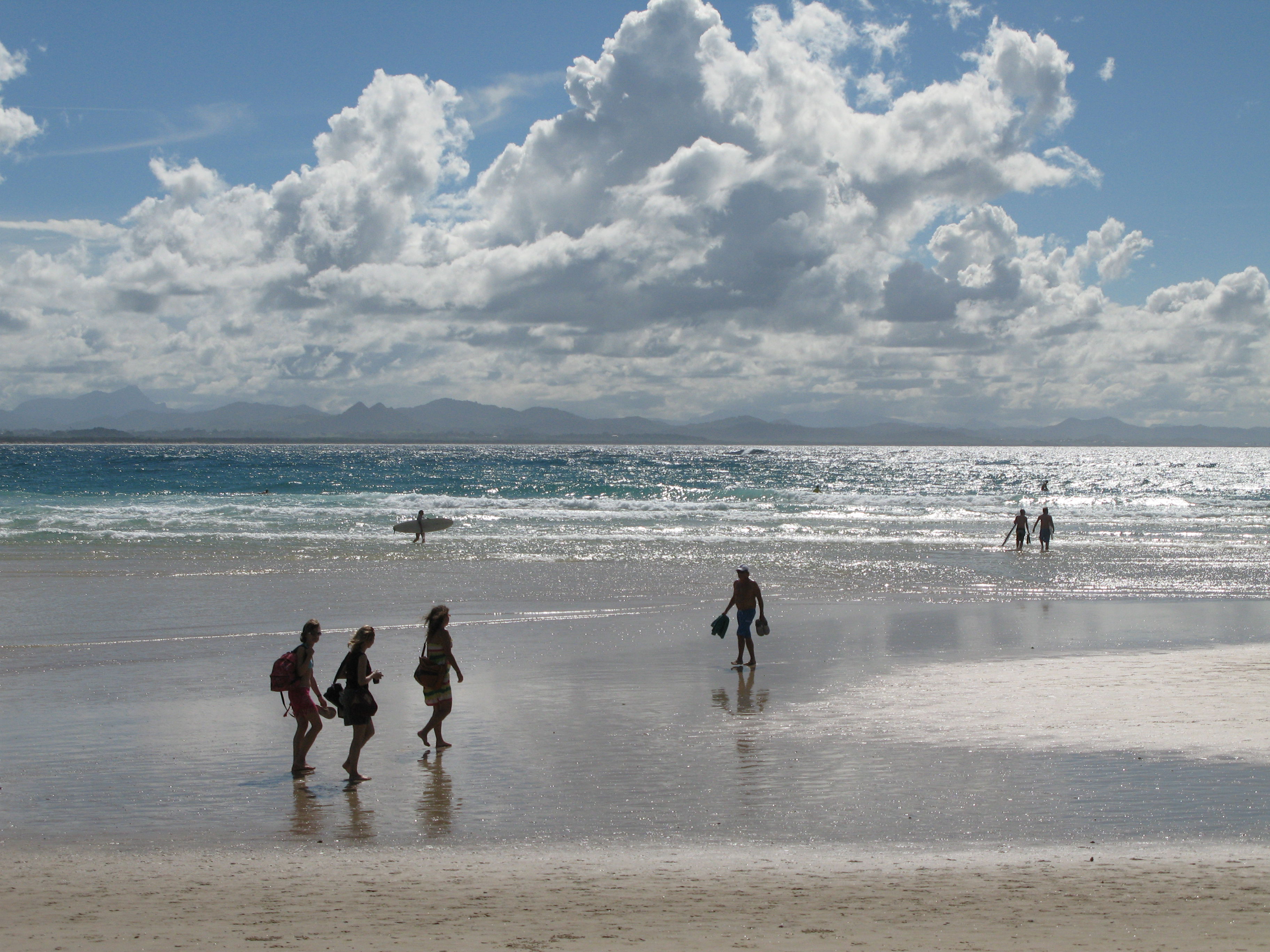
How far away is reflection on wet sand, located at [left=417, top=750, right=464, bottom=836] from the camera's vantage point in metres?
7.14

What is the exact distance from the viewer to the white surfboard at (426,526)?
3497 cm

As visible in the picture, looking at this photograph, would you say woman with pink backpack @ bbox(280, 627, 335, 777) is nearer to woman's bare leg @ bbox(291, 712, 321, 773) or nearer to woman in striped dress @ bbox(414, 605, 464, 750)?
woman's bare leg @ bbox(291, 712, 321, 773)

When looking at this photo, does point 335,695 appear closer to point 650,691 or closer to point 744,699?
point 650,691

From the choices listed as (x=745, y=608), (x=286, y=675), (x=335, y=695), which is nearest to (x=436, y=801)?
(x=335, y=695)

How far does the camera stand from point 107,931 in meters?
5.31

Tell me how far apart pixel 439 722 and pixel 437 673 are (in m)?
0.46

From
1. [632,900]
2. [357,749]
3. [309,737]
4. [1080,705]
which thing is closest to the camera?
[632,900]

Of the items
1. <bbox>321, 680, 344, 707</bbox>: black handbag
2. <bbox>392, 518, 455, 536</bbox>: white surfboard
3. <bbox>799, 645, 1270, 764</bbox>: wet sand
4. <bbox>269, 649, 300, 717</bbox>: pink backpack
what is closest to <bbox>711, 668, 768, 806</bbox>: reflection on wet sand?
<bbox>799, 645, 1270, 764</bbox>: wet sand

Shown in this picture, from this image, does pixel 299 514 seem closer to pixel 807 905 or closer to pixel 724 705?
pixel 724 705

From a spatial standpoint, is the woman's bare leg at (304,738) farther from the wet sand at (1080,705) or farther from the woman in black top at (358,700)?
the wet sand at (1080,705)

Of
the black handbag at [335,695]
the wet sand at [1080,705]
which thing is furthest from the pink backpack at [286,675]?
the wet sand at [1080,705]

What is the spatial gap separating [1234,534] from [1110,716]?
32841 mm

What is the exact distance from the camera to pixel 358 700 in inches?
Answer: 326

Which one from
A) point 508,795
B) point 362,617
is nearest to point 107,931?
point 508,795
